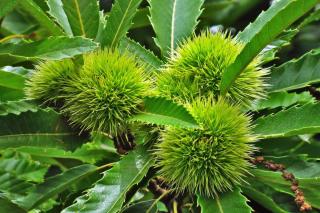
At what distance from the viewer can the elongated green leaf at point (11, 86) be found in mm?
1560

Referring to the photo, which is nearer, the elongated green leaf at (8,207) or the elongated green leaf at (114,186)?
the elongated green leaf at (114,186)

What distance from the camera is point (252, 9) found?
2.86 meters

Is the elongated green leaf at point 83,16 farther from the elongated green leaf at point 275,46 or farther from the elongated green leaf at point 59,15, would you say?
the elongated green leaf at point 275,46

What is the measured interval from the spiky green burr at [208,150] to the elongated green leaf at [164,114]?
0.24 feet

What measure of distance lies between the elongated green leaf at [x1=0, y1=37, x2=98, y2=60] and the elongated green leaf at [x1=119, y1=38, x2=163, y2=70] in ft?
0.90

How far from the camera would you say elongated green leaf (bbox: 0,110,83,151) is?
57.1 inches

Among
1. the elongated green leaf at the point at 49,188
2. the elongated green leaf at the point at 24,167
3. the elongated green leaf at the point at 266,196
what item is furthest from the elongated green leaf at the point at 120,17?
the elongated green leaf at the point at 24,167

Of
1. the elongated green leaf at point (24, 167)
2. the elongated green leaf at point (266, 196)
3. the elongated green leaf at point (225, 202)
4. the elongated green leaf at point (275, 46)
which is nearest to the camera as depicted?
the elongated green leaf at point (225, 202)

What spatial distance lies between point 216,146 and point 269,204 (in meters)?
0.22

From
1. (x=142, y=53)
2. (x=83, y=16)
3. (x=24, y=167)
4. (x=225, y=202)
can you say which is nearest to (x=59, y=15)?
(x=83, y=16)

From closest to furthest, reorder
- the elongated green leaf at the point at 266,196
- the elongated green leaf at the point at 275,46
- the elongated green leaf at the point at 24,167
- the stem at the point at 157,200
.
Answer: the elongated green leaf at the point at 266,196 → the stem at the point at 157,200 → the elongated green leaf at the point at 275,46 → the elongated green leaf at the point at 24,167

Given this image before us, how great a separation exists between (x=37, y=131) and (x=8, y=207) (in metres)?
0.27

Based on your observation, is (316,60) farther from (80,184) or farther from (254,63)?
(80,184)

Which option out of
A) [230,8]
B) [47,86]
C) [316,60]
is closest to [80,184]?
[47,86]
